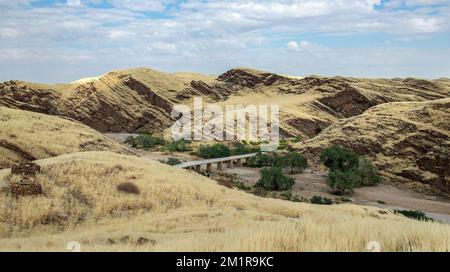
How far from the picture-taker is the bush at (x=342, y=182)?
143ft

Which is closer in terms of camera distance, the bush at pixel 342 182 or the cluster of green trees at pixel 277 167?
the bush at pixel 342 182

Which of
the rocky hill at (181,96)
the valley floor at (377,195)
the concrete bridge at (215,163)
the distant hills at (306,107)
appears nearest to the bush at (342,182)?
→ the valley floor at (377,195)

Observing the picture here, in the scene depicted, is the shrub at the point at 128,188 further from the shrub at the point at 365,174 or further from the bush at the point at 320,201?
the shrub at the point at 365,174

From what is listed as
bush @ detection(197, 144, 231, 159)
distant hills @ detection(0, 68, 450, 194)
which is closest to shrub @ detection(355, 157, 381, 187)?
distant hills @ detection(0, 68, 450, 194)

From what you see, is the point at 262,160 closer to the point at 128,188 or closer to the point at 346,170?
the point at 346,170

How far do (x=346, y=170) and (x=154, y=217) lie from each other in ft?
116

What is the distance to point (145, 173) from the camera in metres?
23.7

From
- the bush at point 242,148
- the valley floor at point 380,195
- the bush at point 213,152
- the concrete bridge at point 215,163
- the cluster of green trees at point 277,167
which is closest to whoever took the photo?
the valley floor at point 380,195

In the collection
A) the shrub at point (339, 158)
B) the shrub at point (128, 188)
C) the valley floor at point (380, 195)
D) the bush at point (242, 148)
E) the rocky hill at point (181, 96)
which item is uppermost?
the rocky hill at point (181, 96)

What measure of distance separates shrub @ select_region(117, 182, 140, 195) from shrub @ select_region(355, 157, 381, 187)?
30.5 metres

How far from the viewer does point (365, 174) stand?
48406 millimetres

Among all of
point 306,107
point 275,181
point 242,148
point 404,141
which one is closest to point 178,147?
point 242,148

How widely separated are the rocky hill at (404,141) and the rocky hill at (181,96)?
89.8 feet
